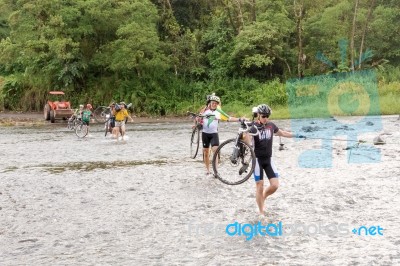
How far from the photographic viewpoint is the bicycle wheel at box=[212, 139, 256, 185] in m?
10.8

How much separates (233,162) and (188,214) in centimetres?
232

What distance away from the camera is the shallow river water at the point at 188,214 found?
6734 mm

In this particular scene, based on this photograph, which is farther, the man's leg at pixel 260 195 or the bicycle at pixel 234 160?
the bicycle at pixel 234 160

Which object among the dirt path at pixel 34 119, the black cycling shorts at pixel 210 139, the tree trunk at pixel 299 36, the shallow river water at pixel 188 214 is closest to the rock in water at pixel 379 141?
the shallow river water at pixel 188 214

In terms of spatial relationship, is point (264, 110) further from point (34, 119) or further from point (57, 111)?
point (34, 119)

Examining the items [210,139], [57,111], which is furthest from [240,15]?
[210,139]

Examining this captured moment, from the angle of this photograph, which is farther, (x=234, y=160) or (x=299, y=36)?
(x=299, y=36)

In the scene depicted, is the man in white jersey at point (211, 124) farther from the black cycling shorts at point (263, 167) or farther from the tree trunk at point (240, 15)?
the tree trunk at point (240, 15)

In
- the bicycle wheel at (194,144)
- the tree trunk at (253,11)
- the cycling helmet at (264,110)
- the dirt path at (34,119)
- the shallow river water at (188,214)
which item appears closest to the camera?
the shallow river water at (188,214)

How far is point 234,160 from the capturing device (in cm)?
1076

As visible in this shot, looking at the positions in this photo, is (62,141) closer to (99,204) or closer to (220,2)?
(99,204)

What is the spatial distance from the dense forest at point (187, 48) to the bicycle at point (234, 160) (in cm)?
2670

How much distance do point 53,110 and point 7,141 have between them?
12.4 m

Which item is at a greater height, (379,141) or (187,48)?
(187,48)
